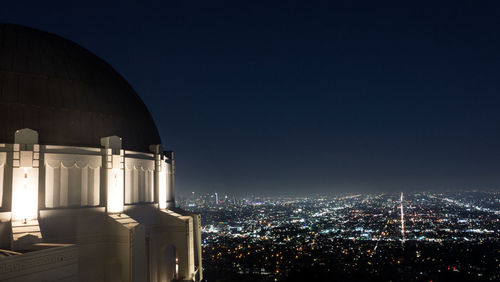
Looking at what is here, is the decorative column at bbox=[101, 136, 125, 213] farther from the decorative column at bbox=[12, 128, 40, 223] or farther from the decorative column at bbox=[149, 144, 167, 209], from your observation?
the decorative column at bbox=[149, 144, 167, 209]

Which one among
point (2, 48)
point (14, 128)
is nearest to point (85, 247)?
point (14, 128)

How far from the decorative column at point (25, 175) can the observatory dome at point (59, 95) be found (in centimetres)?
73

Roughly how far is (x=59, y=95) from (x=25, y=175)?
12.0ft

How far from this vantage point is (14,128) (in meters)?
13.5

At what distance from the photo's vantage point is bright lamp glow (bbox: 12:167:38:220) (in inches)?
→ 499

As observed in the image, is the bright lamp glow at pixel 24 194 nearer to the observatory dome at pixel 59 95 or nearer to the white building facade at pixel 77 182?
the white building facade at pixel 77 182

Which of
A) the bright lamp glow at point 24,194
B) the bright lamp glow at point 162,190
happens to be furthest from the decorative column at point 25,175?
the bright lamp glow at point 162,190

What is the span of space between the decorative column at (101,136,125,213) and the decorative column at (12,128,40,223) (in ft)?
8.34

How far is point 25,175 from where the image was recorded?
42.4 ft

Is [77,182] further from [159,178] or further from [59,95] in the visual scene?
[159,178]

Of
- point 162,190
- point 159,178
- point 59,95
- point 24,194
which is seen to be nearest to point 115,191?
point 24,194

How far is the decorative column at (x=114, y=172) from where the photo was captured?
15016mm

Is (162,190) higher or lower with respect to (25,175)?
lower

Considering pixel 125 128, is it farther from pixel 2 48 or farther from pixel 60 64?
pixel 2 48
